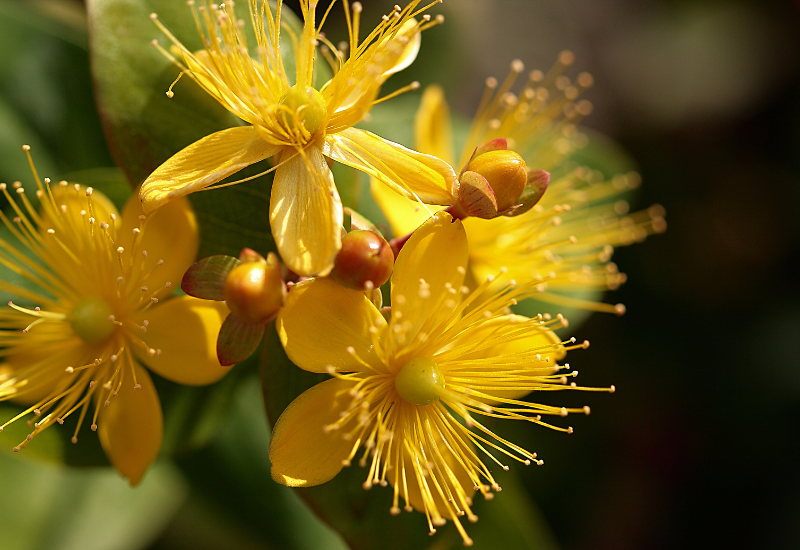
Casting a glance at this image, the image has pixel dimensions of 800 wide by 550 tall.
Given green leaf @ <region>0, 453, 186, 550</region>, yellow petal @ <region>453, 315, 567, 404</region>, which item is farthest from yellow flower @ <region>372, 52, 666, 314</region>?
green leaf @ <region>0, 453, 186, 550</region>

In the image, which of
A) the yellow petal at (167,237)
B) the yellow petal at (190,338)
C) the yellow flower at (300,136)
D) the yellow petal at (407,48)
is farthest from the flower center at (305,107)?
the yellow petal at (190,338)

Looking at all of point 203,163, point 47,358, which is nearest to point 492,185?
point 203,163

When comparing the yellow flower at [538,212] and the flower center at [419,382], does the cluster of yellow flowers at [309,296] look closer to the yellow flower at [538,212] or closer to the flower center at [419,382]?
the flower center at [419,382]

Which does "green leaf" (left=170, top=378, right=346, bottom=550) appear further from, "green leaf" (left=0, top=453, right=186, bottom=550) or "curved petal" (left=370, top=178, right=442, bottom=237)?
"curved petal" (left=370, top=178, right=442, bottom=237)

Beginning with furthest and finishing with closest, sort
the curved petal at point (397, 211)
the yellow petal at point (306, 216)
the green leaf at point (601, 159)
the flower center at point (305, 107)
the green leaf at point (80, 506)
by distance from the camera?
the green leaf at point (601, 159), the green leaf at point (80, 506), the curved petal at point (397, 211), the flower center at point (305, 107), the yellow petal at point (306, 216)

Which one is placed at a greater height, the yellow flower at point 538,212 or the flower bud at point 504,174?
the flower bud at point 504,174

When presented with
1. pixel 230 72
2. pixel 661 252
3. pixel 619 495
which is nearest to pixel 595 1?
pixel 661 252
